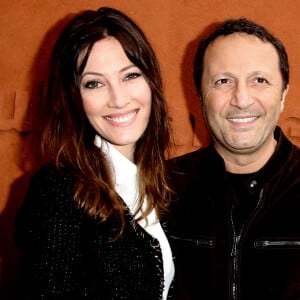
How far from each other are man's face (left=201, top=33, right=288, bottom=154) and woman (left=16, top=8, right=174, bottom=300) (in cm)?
26

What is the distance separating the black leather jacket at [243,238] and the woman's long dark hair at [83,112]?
0.17m

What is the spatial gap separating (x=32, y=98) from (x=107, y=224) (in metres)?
1.16

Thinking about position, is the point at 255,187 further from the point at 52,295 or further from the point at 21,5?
the point at 21,5

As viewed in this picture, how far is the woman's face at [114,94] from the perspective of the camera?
1.67 meters

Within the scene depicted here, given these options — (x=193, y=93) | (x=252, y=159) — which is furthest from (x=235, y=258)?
(x=193, y=93)

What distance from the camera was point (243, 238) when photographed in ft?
5.92

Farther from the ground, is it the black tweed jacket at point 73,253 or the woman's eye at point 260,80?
the woman's eye at point 260,80

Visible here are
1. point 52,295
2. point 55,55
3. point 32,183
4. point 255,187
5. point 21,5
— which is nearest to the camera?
point 52,295

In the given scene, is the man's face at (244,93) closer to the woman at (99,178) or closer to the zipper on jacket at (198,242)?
the woman at (99,178)

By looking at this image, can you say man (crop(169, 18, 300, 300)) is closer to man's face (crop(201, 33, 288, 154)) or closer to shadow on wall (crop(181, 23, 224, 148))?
man's face (crop(201, 33, 288, 154))

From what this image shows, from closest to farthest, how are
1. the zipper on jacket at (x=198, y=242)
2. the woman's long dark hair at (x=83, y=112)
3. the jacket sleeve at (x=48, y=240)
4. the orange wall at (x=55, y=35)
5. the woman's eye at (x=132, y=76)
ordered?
the jacket sleeve at (x=48, y=240) → the woman's long dark hair at (x=83, y=112) → the woman's eye at (x=132, y=76) → the zipper on jacket at (x=198, y=242) → the orange wall at (x=55, y=35)

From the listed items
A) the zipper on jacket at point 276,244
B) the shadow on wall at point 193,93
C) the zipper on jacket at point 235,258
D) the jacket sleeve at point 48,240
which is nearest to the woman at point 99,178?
the jacket sleeve at point 48,240

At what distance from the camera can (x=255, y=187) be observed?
6.13 ft

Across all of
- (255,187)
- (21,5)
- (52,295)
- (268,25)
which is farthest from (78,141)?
(268,25)
